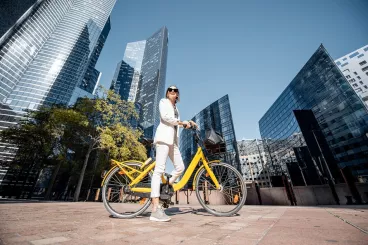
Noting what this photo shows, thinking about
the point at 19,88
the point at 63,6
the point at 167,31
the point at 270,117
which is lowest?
the point at 270,117

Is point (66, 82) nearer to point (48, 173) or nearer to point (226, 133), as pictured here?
point (48, 173)

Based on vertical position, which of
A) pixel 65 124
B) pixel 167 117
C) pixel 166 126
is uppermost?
pixel 65 124

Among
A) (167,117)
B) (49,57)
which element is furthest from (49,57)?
(167,117)

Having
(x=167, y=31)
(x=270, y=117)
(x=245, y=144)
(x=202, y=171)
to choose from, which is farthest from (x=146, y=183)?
(x=167, y=31)

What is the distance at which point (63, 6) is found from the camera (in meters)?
99.1

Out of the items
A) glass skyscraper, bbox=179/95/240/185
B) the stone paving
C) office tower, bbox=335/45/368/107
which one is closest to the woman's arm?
the stone paving

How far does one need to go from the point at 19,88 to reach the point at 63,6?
60.5 metres

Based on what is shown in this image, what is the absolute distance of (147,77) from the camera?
131250 millimetres

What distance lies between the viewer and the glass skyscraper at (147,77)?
380 feet

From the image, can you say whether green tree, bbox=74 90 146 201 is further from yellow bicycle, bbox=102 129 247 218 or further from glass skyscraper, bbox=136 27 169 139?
glass skyscraper, bbox=136 27 169 139

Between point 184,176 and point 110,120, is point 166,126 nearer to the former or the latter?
point 184,176

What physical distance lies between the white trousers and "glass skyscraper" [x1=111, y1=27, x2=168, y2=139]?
10112 centimetres

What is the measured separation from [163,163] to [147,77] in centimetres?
13807

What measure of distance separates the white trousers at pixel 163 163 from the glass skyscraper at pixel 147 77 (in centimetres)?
10112
